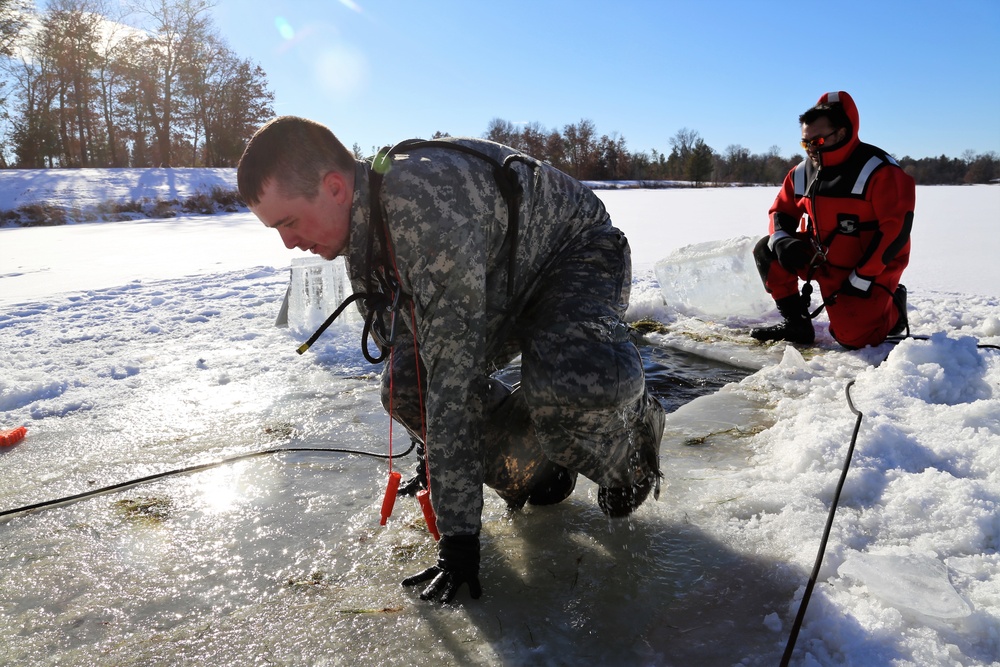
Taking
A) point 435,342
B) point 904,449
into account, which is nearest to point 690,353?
point 904,449

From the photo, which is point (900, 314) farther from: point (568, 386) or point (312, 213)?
point (312, 213)

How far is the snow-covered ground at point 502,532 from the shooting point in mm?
1503

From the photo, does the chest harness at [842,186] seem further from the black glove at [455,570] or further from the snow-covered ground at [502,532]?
the black glove at [455,570]

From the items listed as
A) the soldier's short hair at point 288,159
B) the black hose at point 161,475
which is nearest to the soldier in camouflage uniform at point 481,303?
the soldier's short hair at point 288,159

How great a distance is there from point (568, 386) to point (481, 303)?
34cm

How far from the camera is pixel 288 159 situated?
1539 mm

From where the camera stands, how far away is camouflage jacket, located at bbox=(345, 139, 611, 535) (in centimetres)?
158

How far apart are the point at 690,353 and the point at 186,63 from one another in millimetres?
28195

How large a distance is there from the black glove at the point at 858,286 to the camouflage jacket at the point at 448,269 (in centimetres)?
263

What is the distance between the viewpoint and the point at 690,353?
3996 mm

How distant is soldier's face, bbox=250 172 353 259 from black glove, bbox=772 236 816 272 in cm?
322

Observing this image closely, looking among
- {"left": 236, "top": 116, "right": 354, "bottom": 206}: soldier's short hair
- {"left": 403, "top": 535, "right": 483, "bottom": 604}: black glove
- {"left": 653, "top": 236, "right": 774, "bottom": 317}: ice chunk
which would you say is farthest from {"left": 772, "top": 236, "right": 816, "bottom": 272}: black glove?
{"left": 236, "top": 116, "right": 354, "bottom": 206}: soldier's short hair

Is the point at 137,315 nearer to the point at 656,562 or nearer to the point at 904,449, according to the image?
the point at 656,562

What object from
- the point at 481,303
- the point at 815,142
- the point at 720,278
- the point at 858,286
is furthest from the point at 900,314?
the point at 481,303
